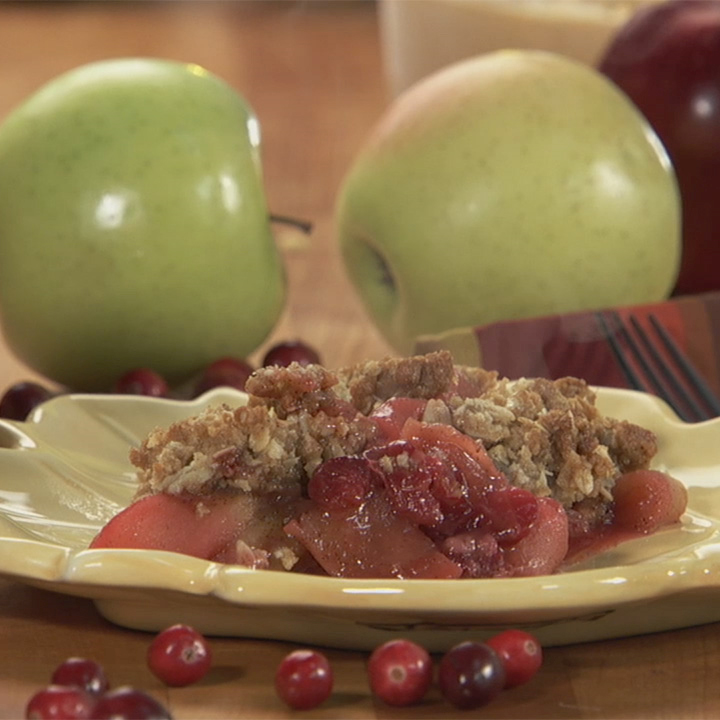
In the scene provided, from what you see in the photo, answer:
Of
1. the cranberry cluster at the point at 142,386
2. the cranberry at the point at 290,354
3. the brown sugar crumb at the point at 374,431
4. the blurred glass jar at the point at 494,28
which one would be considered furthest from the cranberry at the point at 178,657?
the blurred glass jar at the point at 494,28

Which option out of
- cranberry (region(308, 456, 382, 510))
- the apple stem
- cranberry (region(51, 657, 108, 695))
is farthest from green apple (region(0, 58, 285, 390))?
cranberry (region(51, 657, 108, 695))

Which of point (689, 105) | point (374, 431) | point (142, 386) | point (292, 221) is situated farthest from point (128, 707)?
point (689, 105)

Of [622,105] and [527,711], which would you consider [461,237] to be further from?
[527,711]

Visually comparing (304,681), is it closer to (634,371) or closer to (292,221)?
(634,371)

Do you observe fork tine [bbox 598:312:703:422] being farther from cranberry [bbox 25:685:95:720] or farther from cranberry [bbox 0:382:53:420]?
cranberry [bbox 25:685:95:720]

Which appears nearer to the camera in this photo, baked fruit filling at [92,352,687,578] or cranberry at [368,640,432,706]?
cranberry at [368,640,432,706]

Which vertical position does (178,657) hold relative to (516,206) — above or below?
above

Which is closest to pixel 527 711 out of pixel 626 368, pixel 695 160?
pixel 626 368
